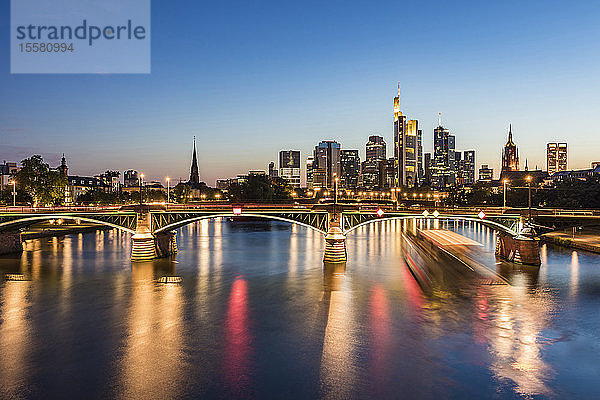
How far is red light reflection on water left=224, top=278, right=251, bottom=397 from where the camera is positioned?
2720 centimetres

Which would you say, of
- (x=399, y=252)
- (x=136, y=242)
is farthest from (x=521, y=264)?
(x=136, y=242)

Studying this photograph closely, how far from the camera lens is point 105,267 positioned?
6500 cm

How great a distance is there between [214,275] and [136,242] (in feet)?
54.6

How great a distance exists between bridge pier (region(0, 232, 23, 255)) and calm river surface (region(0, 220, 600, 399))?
16332 mm

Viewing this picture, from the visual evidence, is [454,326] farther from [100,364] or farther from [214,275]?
[214,275]

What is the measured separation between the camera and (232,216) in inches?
2739

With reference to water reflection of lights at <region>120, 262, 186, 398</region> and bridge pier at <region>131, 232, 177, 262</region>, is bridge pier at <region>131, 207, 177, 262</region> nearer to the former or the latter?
bridge pier at <region>131, 232, 177, 262</region>

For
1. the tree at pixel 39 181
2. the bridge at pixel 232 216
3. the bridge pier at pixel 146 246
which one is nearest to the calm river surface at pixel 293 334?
the bridge pier at pixel 146 246

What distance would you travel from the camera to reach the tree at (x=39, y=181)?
116m

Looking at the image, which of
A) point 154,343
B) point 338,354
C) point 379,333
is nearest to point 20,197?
point 154,343

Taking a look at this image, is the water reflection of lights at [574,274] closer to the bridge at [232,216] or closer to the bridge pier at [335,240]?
the bridge at [232,216]

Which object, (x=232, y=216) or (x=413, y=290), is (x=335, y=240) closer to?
(x=232, y=216)

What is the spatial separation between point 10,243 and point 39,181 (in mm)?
46496

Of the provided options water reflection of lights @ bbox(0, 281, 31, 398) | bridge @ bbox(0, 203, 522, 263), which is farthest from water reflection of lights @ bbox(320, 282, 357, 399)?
bridge @ bbox(0, 203, 522, 263)
